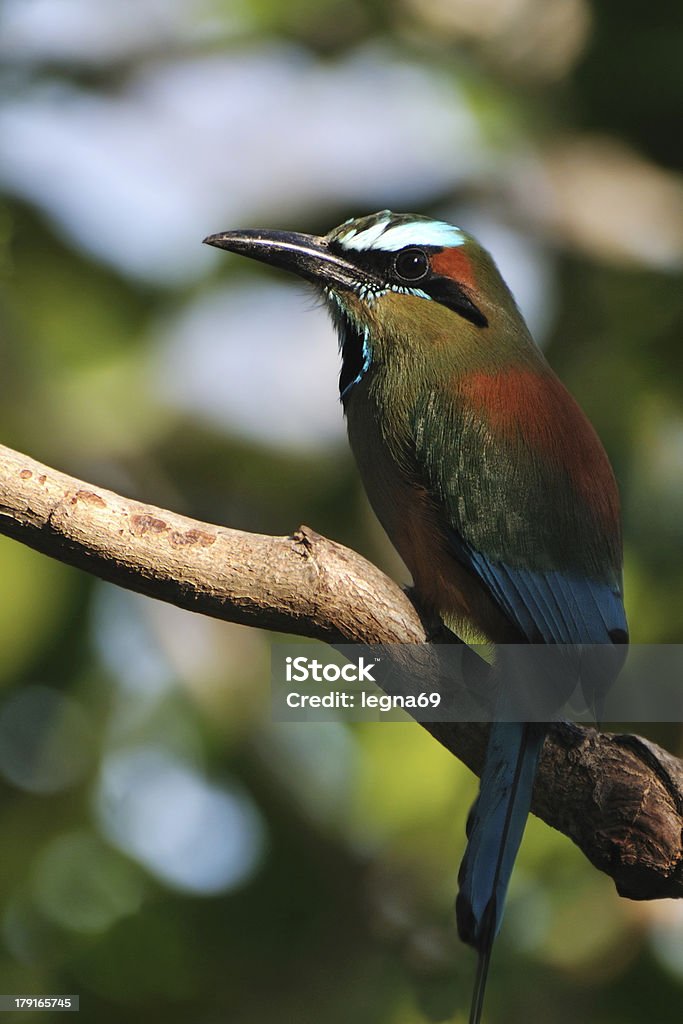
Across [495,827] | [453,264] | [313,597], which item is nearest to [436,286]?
[453,264]

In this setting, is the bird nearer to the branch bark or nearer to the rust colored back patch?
the rust colored back patch

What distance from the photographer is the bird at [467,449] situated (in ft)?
6.46

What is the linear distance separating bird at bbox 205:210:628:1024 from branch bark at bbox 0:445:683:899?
0.11 m

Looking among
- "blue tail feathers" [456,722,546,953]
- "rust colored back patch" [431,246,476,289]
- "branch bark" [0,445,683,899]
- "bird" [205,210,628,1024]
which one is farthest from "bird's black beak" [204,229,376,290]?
"blue tail feathers" [456,722,546,953]

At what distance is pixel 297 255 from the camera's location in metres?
2.21

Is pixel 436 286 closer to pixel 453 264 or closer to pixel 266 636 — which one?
pixel 453 264

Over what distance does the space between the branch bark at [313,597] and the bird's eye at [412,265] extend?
0.68m

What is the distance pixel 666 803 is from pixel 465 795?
759 millimetres

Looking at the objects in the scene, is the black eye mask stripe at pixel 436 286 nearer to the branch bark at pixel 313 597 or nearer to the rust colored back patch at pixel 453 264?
the rust colored back patch at pixel 453 264

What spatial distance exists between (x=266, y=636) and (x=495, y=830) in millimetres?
1274

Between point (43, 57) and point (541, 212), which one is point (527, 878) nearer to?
point (541, 212)

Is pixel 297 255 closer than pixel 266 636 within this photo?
Yes

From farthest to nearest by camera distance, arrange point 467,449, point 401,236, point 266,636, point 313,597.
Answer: point 266,636
point 401,236
point 467,449
point 313,597

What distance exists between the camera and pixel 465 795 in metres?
2.42
